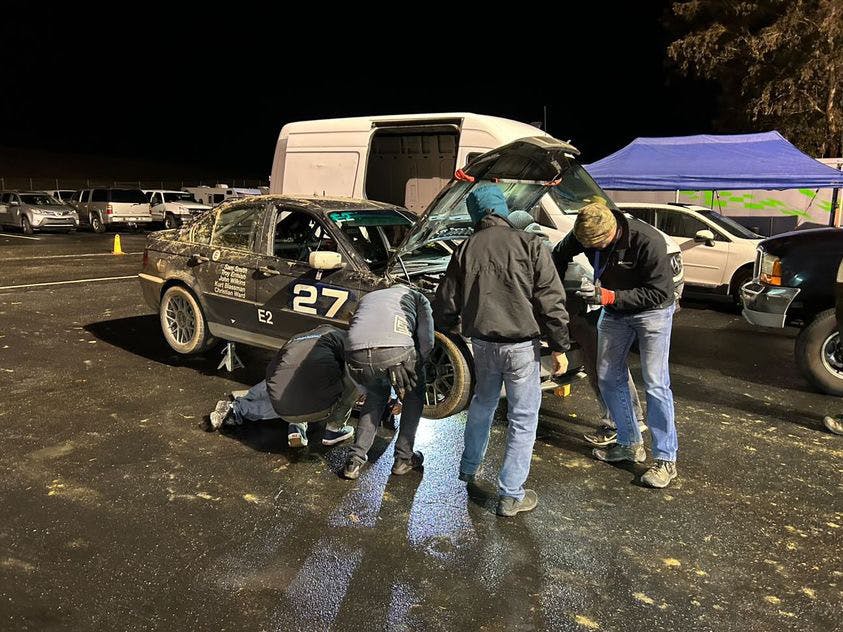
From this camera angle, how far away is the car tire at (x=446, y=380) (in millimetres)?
4898

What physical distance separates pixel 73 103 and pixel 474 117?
3882 inches

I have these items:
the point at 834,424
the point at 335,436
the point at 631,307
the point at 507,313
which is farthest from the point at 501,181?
the point at 834,424

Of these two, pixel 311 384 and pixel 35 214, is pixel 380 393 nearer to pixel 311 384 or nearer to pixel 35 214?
pixel 311 384

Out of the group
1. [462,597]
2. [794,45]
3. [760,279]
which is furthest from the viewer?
[794,45]

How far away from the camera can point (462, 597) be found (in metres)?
3.02

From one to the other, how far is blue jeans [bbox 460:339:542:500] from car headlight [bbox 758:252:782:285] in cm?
380

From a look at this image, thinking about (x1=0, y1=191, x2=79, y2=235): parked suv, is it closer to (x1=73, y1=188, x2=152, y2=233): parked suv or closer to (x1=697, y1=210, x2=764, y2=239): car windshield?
(x1=73, y1=188, x2=152, y2=233): parked suv

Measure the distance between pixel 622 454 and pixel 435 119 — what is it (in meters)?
5.49

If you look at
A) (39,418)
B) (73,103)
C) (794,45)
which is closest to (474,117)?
(39,418)

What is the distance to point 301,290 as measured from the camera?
565 cm

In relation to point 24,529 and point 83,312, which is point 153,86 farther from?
point 24,529

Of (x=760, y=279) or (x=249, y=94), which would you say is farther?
(x=249, y=94)

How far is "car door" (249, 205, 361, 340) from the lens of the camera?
5430 mm

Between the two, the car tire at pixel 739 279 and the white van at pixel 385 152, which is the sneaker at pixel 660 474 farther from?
the car tire at pixel 739 279
